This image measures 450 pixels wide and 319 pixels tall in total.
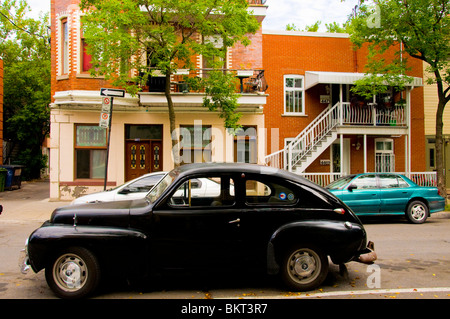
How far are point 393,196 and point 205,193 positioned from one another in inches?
307

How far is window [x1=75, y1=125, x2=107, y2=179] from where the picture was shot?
603 inches

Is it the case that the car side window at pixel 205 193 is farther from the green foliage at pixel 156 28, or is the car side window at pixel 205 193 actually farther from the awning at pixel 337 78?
the awning at pixel 337 78

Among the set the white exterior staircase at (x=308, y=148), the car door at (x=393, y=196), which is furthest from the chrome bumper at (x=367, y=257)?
the white exterior staircase at (x=308, y=148)

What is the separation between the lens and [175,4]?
11016mm

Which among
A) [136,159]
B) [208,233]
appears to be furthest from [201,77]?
[208,233]

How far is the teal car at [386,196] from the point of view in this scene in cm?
1044

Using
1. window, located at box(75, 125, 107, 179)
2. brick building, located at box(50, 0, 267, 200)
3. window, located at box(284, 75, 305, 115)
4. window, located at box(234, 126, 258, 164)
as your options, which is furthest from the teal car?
window, located at box(75, 125, 107, 179)

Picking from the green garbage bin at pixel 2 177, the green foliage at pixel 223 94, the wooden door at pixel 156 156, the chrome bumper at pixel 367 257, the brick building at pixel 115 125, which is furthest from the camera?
Result: the green garbage bin at pixel 2 177

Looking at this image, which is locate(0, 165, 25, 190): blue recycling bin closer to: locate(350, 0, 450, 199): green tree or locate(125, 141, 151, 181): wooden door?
locate(125, 141, 151, 181): wooden door

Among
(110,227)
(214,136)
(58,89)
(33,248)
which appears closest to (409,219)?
(214,136)

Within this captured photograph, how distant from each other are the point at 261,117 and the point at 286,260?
39.0ft

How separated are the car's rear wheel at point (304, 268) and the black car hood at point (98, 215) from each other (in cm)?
198

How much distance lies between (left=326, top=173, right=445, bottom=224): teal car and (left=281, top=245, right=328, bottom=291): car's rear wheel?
607 cm

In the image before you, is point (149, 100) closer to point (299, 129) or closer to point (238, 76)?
point (238, 76)
